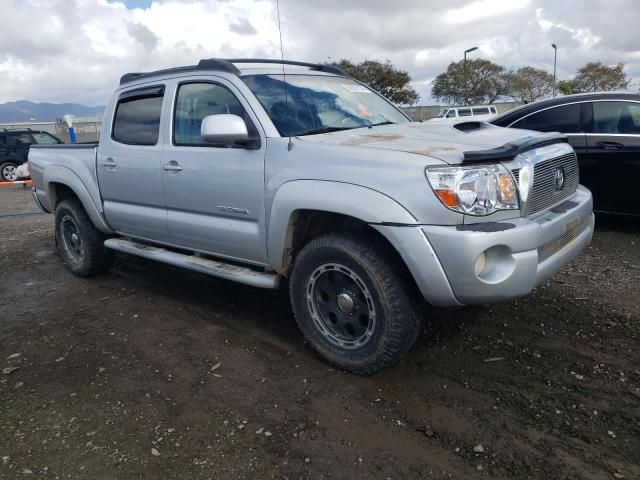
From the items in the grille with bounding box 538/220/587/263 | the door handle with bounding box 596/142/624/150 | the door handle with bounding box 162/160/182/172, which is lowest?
the grille with bounding box 538/220/587/263

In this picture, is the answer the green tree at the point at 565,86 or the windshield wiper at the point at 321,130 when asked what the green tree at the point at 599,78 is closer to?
the green tree at the point at 565,86

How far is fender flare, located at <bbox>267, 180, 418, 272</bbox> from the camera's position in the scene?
9.32 ft

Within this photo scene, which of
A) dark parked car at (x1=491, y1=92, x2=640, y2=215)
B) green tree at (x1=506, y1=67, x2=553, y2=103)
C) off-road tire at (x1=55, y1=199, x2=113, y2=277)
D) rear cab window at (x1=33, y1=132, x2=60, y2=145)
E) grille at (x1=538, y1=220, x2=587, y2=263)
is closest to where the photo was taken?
grille at (x1=538, y1=220, x2=587, y2=263)

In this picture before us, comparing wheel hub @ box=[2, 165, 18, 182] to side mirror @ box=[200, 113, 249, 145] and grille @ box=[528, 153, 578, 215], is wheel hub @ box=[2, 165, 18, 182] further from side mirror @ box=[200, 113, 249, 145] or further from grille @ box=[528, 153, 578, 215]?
grille @ box=[528, 153, 578, 215]

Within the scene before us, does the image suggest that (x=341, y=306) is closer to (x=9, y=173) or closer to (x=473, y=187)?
(x=473, y=187)

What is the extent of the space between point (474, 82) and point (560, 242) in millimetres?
47783

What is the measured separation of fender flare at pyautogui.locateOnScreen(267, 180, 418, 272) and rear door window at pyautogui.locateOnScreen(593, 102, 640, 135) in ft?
14.3

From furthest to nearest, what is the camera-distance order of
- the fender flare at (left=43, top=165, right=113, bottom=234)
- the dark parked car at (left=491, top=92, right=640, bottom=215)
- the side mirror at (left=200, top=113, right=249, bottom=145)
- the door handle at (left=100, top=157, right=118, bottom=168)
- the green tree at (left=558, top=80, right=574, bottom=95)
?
1. the green tree at (left=558, top=80, right=574, bottom=95)
2. the dark parked car at (left=491, top=92, right=640, bottom=215)
3. the fender flare at (left=43, top=165, right=113, bottom=234)
4. the door handle at (left=100, top=157, right=118, bottom=168)
5. the side mirror at (left=200, top=113, right=249, bottom=145)

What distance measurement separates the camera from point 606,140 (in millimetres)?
5887

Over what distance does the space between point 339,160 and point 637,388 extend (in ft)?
7.00

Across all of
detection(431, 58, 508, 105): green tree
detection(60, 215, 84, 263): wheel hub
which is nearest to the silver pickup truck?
detection(60, 215, 84, 263): wheel hub

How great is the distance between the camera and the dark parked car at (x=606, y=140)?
5742 millimetres

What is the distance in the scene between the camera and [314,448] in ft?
8.54

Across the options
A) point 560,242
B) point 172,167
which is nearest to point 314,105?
point 172,167
